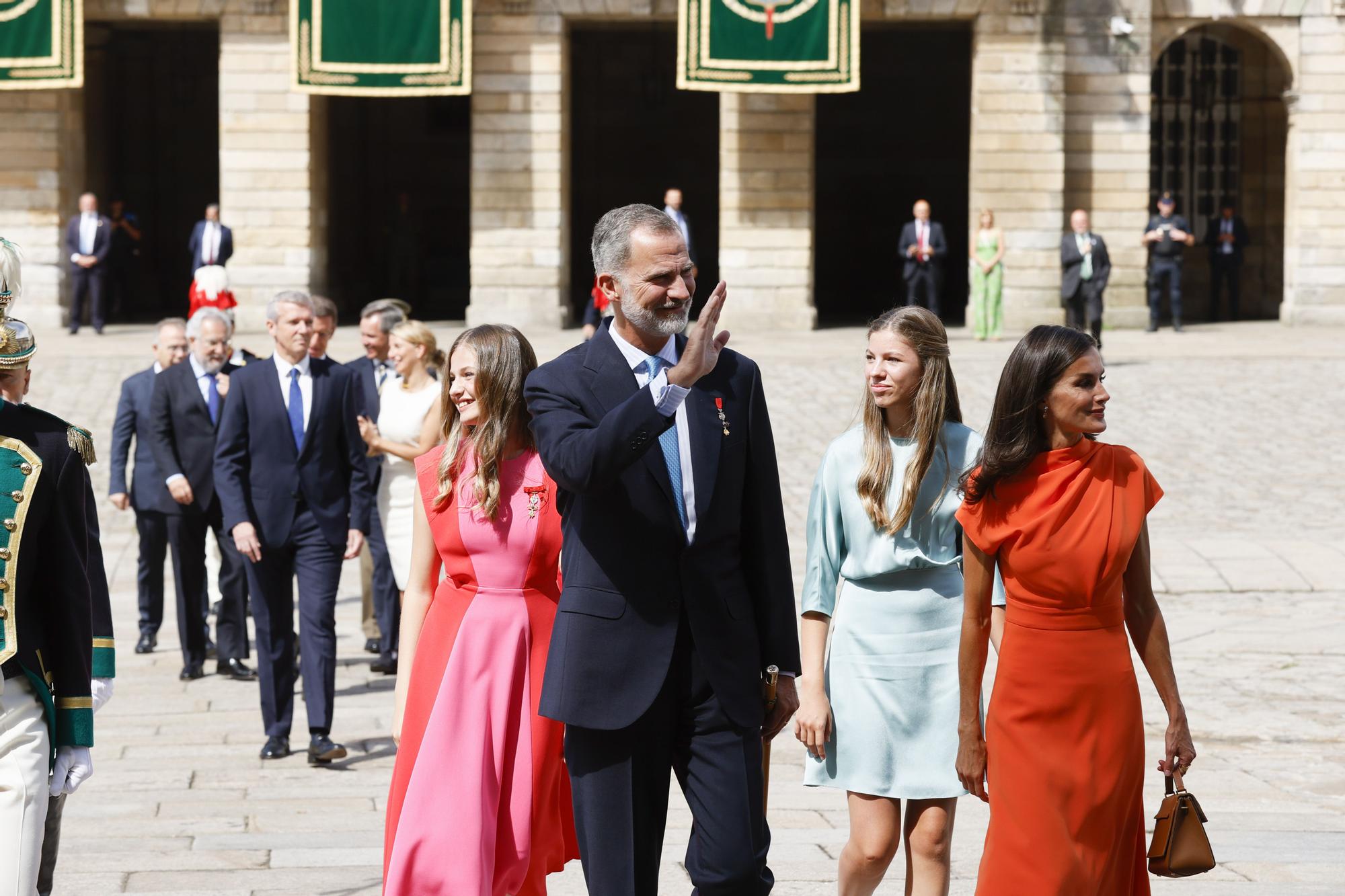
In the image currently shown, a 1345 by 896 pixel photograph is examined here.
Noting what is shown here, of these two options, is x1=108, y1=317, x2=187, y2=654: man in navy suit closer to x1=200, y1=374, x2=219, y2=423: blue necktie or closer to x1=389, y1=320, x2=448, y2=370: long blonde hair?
x1=200, y1=374, x2=219, y2=423: blue necktie

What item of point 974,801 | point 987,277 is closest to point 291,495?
point 974,801

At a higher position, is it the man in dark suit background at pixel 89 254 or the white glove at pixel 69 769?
the man in dark suit background at pixel 89 254

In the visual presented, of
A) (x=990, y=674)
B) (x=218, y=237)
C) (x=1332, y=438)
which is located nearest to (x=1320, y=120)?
(x=1332, y=438)

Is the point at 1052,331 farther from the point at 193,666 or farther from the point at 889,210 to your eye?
the point at 889,210

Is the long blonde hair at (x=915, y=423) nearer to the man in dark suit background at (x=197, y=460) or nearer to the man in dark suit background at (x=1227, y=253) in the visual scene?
the man in dark suit background at (x=197, y=460)

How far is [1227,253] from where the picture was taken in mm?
30188

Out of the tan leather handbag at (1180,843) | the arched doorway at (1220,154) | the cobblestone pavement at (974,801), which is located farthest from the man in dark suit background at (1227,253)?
the tan leather handbag at (1180,843)

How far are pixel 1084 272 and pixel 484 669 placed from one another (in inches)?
757

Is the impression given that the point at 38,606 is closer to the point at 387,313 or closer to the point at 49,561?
the point at 49,561

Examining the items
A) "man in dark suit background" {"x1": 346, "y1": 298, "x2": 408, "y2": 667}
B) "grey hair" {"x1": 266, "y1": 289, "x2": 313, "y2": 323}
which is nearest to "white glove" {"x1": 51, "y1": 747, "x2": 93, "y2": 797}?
"grey hair" {"x1": 266, "y1": 289, "x2": 313, "y2": 323}

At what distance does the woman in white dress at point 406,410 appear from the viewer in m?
9.42

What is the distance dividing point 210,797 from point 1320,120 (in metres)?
24.3

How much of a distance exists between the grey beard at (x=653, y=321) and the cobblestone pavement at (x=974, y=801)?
1.46 metres

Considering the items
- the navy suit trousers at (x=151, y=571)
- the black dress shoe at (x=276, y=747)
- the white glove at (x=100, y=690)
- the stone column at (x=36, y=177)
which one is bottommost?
the black dress shoe at (x=276, y=747)
